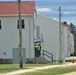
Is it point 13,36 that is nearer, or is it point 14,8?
point 13,36

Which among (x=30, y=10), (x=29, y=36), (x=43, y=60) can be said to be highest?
(x=30, y=10)

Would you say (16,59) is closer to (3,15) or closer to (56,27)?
(3,15)

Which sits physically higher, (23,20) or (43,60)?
(23,20)

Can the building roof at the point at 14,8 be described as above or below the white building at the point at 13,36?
above

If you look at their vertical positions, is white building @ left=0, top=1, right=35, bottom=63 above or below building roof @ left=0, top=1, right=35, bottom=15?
below

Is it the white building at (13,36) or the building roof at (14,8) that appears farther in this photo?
the building roof at (14,8)

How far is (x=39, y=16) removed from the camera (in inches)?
2758

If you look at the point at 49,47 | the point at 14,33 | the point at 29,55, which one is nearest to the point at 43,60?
the point at 29,55

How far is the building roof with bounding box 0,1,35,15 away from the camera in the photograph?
55344 mm

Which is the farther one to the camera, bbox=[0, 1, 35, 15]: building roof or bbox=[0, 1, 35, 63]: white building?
bbox=[0, 1, 35, 15]: building roof

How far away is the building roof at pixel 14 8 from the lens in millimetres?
55344

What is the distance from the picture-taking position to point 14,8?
56.8m

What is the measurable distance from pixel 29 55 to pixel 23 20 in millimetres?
5339

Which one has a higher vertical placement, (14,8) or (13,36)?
(14,8)
